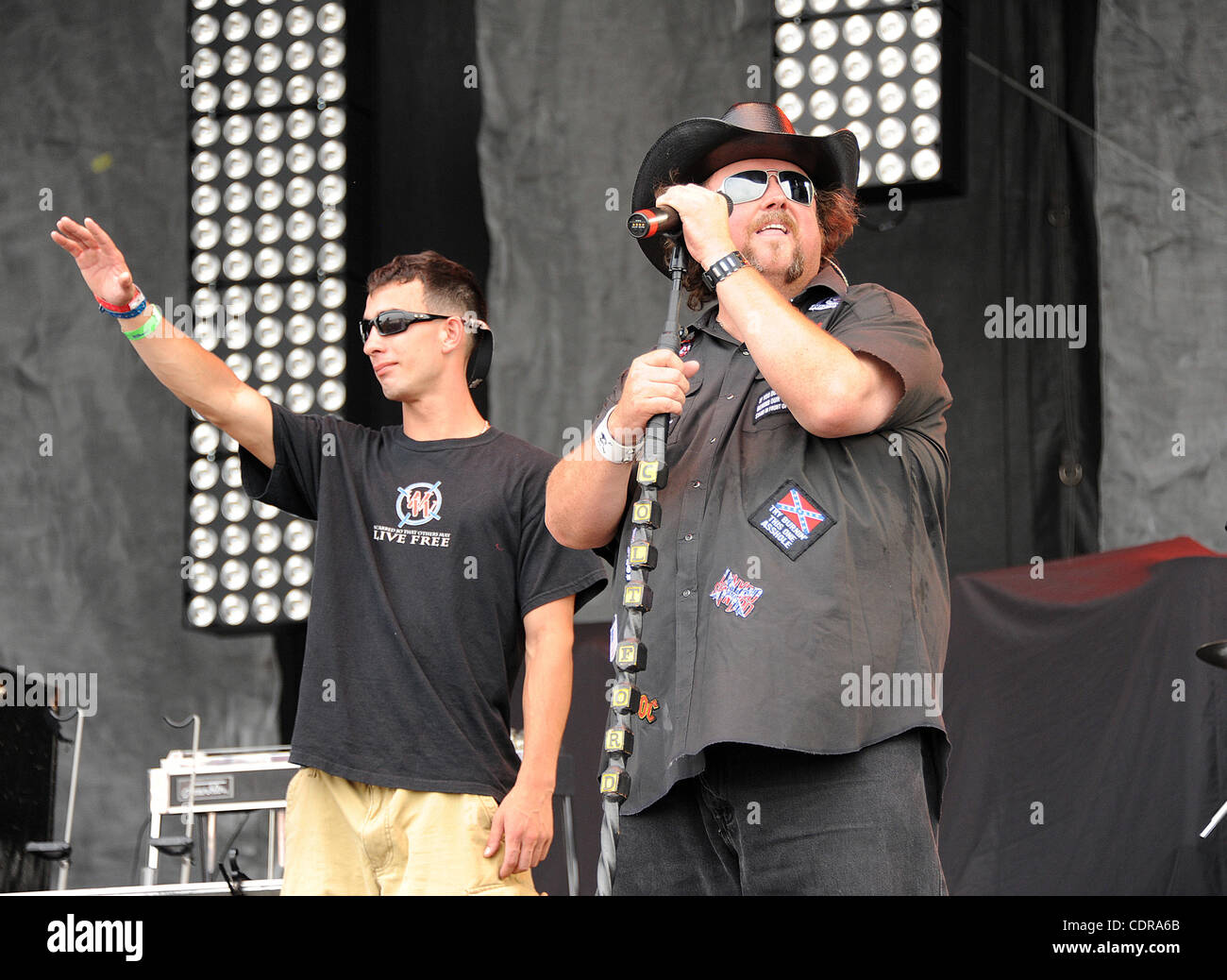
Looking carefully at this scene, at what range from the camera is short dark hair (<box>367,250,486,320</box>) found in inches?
125

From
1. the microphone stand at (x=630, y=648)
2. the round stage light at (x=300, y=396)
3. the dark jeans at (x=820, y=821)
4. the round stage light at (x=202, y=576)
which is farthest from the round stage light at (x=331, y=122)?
the dark jeans at (x=820, y=821)

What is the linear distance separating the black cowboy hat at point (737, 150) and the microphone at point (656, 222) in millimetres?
188

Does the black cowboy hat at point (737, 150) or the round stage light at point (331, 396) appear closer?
the black cowboy hat at point (737, 150)

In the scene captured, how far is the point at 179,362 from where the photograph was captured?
2826mm

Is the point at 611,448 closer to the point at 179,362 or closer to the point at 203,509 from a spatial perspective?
the point at 179,362

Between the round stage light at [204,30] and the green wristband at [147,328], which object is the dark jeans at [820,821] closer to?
the green wristband at [147,328]

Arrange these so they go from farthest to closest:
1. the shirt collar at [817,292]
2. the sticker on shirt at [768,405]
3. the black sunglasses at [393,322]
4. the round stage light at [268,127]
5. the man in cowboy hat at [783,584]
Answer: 1. the round stage light at [268,127]
2. the black sunglasses at [393,322]
3. the shirt collar at [817,292]
4. the sticker on shirt at [768,405]
5. the man in cowboy hat at [783,584]

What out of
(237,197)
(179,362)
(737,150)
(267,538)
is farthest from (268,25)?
(737,150)

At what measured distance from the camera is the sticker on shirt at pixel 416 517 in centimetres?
285

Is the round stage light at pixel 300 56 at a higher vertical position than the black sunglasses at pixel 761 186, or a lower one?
higher

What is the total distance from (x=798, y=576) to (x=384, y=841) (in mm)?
1133

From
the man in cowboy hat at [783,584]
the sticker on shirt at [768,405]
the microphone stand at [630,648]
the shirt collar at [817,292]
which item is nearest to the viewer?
the microphone stand at [630,648]

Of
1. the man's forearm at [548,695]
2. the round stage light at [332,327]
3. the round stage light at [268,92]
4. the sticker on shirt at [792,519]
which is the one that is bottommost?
the man's forearm at [548,695]

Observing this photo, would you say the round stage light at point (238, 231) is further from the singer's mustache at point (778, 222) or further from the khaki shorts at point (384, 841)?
the singer's mustache at point (778, 222)
